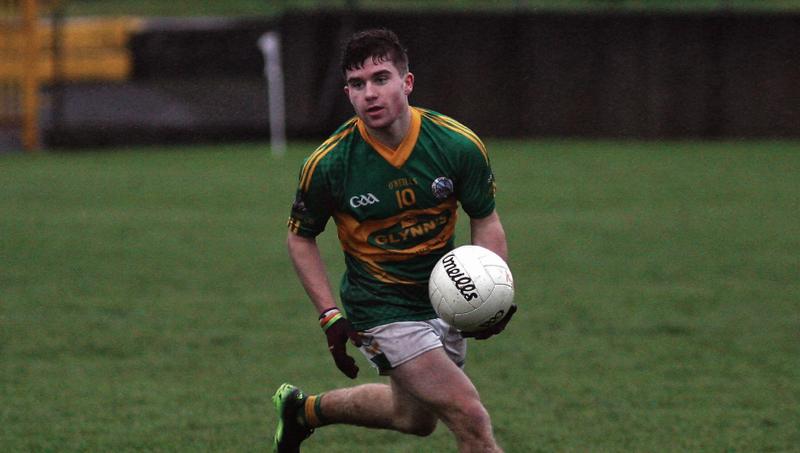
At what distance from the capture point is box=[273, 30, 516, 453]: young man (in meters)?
4.44

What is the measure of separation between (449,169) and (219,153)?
15.8 meters

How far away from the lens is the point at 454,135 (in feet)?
15.2

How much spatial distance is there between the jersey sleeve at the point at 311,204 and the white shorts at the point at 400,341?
46cm

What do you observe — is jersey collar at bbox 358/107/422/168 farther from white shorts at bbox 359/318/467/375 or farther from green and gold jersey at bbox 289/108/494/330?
Result: white shorts at bbox 359/318/467/375

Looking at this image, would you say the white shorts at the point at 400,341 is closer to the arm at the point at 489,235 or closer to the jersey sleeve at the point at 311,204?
the arm at the point at 489,235

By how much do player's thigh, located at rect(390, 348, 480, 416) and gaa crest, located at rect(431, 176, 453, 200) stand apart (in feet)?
1.93

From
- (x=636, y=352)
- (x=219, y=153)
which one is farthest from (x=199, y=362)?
(x=219, y=153)

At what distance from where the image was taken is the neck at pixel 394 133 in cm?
457

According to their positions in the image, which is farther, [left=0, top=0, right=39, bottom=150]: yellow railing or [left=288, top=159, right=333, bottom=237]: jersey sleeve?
[left=0, top=0, right=39, bottom=150]: yellow railing

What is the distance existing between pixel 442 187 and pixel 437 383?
748mm

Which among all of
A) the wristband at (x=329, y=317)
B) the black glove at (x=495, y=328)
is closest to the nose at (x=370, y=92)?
the wristband at (x=329, y=317)

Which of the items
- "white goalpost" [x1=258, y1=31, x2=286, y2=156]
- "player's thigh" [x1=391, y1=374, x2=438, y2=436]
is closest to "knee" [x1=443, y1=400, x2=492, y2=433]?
"player's thigh" [x1=391, y1=374, x2=438, y2=436]

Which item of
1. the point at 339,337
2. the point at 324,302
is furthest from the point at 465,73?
the point at 339,337

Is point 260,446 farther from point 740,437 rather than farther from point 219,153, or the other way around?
point 219,153
